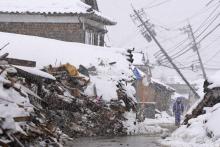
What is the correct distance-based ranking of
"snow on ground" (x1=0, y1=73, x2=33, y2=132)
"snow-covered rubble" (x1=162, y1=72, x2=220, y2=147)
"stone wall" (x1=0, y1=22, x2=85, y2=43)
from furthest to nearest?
"stone wall" (x1=0, y1=22, x2=85, y2=43) → "snow-covered rubble" (x1=162, y1=72, x2=220, y2=147) → "snow on ground" (x1=0, y1=73, x2=33, y2=132)

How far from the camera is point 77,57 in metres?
24.1

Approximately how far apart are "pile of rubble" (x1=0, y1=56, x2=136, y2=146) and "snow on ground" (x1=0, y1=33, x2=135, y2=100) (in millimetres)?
515

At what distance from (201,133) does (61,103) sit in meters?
6.28

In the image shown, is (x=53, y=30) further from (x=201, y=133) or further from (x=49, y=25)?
(x=201, y=133)

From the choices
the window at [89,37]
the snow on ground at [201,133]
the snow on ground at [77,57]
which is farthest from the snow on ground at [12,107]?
the window at [89,37]

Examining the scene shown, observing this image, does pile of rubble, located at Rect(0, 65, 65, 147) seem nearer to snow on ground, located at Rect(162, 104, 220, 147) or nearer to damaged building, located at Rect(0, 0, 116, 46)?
snow on ground, located at Rect(162, 104, 220, 147)

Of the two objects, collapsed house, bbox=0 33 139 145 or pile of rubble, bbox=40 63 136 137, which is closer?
pile of rubble, bbox=40 63 136 137

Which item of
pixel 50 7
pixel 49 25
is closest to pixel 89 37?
pixel 49 25

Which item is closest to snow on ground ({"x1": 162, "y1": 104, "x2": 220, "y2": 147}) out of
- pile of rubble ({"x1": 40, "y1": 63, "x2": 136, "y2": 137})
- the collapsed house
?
the collapsed house

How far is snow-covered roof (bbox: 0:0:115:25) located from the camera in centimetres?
3036

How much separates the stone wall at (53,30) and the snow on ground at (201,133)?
1564 centimetres

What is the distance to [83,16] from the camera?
30.5 m

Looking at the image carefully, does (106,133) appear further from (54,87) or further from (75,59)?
(75,59)

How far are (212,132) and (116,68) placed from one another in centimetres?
1134
